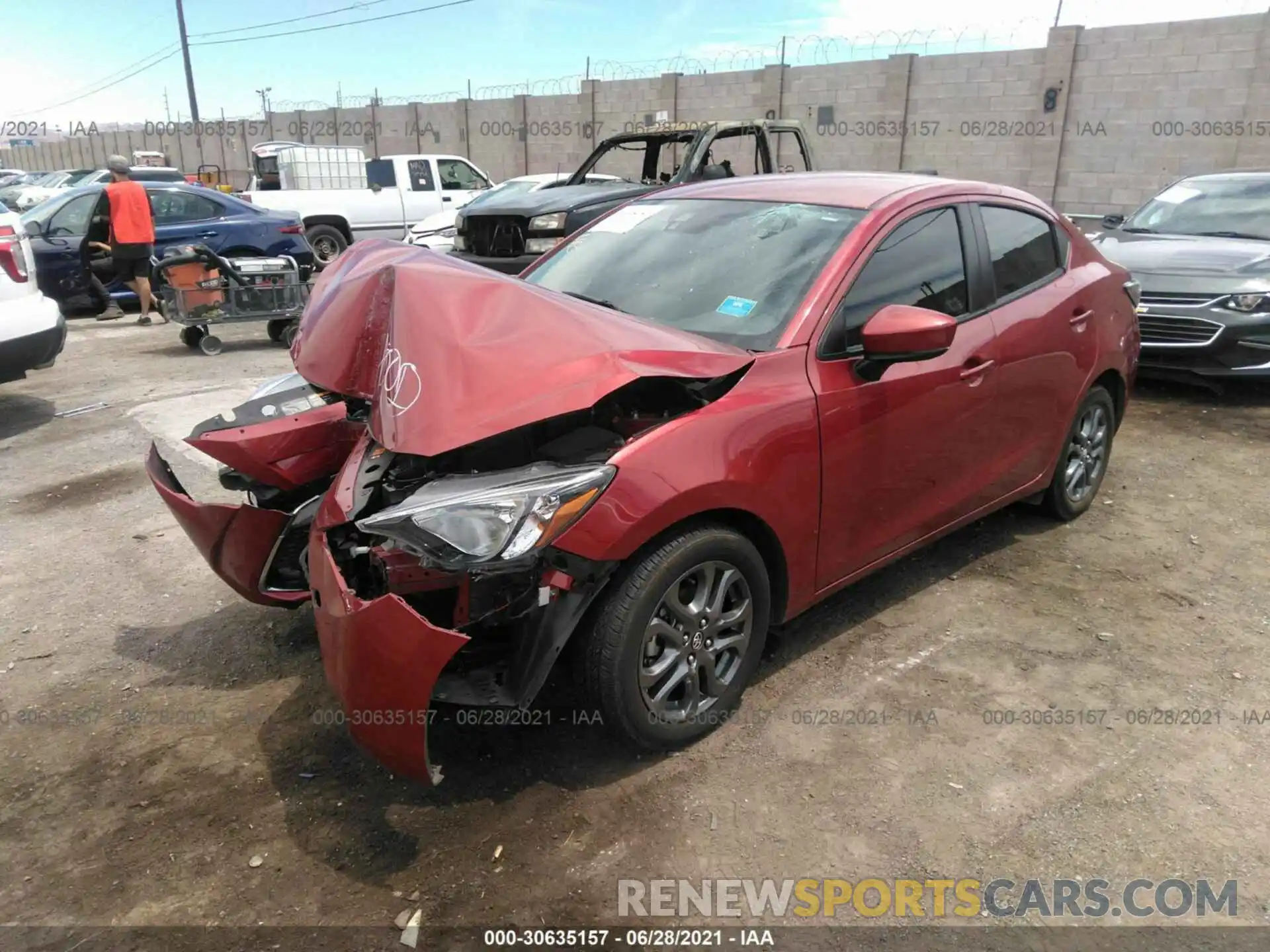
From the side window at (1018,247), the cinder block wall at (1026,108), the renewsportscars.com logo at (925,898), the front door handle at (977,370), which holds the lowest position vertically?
the renewsportscars.com logo at (925,898)

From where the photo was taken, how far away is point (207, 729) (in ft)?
10.00

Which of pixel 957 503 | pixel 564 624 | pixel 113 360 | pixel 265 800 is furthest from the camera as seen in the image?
pixel 113 360

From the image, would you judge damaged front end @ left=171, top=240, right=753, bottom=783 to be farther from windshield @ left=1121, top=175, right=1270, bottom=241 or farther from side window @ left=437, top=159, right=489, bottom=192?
side window @ left=437, top=159, right=489, bottom=192

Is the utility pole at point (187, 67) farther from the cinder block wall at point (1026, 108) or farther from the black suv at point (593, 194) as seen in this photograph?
the black suv at point (593, 194)

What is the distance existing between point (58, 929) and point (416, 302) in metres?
1.90

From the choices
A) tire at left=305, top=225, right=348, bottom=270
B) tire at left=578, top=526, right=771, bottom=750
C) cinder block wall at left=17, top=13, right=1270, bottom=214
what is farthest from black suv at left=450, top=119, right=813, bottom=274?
cinder block wall at left=17, top=13, right=1270, bottom=214

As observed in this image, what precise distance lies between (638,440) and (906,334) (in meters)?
0.99

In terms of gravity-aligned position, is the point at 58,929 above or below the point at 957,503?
below

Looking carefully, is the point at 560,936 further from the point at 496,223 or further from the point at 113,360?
the point at 113,360

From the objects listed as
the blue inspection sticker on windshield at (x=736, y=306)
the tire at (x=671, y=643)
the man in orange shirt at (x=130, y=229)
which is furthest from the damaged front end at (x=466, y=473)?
the man in orange shirt at (x=130, y=229)

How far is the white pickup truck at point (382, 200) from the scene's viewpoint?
14.1 metres

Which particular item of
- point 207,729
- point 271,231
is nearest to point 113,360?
point 271,231

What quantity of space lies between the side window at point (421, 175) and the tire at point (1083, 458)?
42.6 feet

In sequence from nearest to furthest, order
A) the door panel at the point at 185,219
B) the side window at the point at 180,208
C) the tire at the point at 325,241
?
1. the door panel at the point at 185,219
2. the side window at the point at 180,208
3. the tire at the point at 325,241
